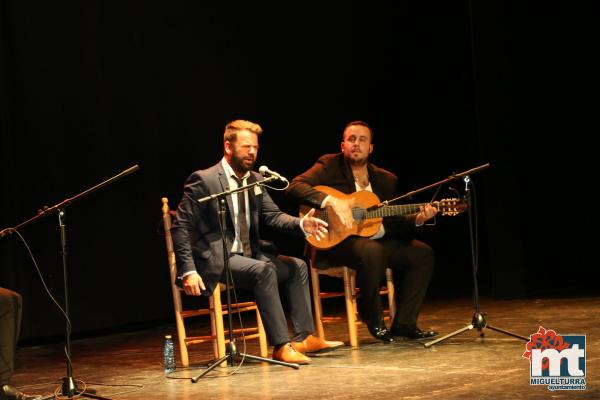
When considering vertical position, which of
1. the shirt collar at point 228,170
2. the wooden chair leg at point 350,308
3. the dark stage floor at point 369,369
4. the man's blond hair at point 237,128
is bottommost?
the dark stage floor at point 369,369

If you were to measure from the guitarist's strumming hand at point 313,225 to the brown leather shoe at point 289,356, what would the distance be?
0.61 meters

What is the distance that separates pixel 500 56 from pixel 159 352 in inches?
144

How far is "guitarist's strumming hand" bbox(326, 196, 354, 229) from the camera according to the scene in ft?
16.9

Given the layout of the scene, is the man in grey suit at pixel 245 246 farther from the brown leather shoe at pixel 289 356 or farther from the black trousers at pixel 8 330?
the black trousers at pixel 8 330

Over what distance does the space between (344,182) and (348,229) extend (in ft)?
1.04

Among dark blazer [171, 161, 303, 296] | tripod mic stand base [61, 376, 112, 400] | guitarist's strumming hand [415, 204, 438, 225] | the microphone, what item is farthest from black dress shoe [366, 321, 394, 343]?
tripod mic stand base [61, 376, 112, 400]

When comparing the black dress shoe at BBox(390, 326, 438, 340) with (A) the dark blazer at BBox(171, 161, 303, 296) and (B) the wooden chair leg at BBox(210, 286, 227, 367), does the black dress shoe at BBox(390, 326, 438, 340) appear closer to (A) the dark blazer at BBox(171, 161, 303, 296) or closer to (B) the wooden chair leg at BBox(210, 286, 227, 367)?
(A) the dark blazer at BBox(171, 161, 303, 296)

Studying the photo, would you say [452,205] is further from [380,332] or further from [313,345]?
[313,345]

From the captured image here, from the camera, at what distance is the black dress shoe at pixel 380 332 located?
16.6ft

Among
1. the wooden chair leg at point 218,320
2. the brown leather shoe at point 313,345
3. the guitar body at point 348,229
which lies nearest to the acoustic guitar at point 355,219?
the guitar body at point 348,229

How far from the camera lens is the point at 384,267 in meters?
5.20

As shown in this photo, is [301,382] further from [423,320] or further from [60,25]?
[60,25]

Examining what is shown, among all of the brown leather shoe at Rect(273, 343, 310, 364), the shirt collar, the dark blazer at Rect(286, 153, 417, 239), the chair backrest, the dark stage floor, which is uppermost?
the shirt collar

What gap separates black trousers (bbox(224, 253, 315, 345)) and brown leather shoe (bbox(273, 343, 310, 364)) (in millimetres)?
41
